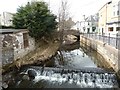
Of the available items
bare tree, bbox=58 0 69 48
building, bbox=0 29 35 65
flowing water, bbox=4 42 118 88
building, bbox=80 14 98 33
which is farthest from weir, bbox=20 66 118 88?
building, bbox=80 14 98 33

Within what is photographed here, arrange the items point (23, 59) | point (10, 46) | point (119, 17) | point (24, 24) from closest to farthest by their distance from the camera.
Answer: point (10, 46), point (23, 59), point (24, 24), point (119, 17)

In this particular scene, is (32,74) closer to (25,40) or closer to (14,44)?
(14,44)

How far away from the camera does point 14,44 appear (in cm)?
1402

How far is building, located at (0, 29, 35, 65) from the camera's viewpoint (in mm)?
12250

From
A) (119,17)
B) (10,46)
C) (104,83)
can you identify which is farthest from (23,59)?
(119,17)

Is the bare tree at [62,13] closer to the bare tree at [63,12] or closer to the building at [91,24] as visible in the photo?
the bare tree at [63,12]

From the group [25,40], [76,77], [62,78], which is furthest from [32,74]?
[25,40]

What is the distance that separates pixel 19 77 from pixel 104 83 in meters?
5.41

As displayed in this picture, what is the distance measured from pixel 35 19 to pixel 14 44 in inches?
214

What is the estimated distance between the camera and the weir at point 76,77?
1085 cm

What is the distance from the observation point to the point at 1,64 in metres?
11.2

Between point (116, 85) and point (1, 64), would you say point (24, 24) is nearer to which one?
point (1, 64)

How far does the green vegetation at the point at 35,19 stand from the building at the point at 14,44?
3.62ft

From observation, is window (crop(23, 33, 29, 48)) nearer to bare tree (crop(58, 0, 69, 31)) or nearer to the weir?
the weir
